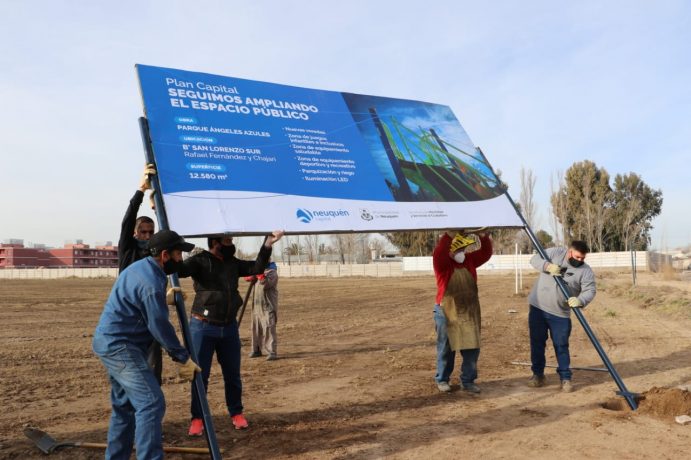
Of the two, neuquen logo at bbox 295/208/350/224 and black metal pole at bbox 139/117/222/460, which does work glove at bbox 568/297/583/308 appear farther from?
black metal pole at bbox 139/117/222/460

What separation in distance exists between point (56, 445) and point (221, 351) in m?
1.56

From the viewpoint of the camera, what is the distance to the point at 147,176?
4211mm

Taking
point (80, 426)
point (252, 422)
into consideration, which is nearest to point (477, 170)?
point (252, 422)

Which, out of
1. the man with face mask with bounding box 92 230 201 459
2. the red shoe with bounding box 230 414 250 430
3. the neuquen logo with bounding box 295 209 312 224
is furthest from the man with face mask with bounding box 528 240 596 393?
the man with face mask with bounding box 92 230 201 459

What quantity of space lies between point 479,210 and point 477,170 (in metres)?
0.71

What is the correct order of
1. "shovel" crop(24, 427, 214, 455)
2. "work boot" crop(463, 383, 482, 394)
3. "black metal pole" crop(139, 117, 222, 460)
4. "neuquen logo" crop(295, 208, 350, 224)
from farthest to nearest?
"work boot" crop(463, 383, 482, 394) → "neuquen logo" crop(295, 208, 350, 224) → "shovel" crop(24, 427, 214, 455) → "black metal pole" crop(139, 117, 222, 460)

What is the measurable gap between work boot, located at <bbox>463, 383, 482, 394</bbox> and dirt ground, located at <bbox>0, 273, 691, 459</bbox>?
90 millimetres

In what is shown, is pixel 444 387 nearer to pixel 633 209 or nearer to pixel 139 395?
pixel 139 395

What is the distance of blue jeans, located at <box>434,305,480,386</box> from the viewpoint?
6496mm

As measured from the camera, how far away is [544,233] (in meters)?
65.8

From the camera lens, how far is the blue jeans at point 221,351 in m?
4.96

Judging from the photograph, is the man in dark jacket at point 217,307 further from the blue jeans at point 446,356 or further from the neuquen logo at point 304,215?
the blue jeans at point 446,356

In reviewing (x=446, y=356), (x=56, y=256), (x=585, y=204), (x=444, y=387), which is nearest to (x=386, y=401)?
(x=444, y=387)

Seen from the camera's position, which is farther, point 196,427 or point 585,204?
point 585,204
